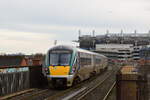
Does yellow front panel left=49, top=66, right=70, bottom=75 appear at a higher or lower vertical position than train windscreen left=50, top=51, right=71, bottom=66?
lower

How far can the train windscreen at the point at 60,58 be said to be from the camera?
19234 mm

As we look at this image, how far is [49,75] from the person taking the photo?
62.2 ft

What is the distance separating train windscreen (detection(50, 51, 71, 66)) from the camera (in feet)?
63.1

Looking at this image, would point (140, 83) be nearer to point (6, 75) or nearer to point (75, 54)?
point (6, 75)

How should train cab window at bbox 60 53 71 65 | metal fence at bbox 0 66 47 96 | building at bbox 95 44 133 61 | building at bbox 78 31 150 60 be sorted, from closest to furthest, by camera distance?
metal fence at bbox 0 66 47 96
train cab window at bbox 60 53 71 65
building at bbox 95 44 133 61
building at bbox 78 31 150 60

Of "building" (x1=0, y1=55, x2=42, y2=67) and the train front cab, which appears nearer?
the train front cab

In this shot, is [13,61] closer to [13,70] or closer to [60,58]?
[60,58]

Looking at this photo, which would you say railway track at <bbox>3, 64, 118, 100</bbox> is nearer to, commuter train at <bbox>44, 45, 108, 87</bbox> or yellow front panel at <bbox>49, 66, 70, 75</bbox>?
commuter train at <bbox>44, 45, 108, 87</bbox>

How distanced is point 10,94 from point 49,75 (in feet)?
12.6

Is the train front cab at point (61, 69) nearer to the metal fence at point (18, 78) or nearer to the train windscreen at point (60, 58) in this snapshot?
the train windscreen at point (60, 58)

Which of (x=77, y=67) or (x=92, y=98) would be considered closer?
(x=92, y=98)

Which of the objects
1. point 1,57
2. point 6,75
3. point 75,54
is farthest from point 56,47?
point 1,57

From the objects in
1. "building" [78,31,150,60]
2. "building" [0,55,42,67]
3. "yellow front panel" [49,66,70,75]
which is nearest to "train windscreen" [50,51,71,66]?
"yellow front panel" [49,66,70,75]

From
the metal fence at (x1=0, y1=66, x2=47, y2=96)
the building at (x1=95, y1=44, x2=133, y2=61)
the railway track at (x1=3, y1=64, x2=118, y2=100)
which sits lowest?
the building at (x1=95, y1=44, x2=133, y2=61)
